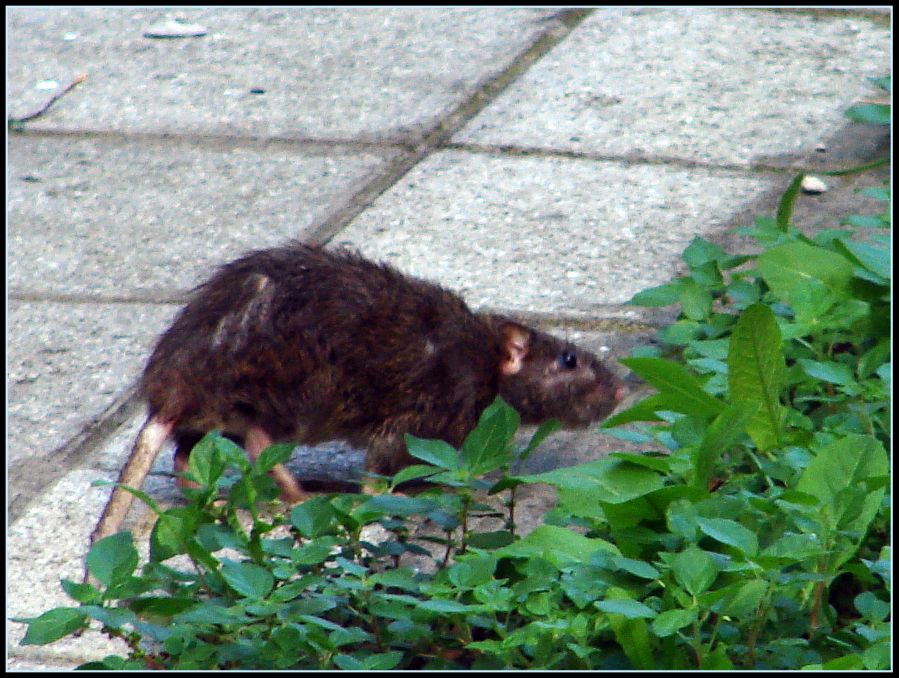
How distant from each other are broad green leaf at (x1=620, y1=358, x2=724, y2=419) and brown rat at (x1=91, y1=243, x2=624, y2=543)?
2.69 feet

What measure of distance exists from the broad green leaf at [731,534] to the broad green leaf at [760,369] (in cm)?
71

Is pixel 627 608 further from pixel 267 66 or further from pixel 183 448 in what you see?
pixel 267 66

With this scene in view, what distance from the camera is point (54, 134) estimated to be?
21.9ft

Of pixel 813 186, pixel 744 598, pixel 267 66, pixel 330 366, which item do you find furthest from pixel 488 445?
pixel 267 66

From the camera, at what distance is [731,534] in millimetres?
2854

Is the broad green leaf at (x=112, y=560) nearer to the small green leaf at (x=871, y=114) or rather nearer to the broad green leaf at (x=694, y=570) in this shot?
the broad green leaf at (x=694, y=570)

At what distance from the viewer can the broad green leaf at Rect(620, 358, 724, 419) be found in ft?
11.8

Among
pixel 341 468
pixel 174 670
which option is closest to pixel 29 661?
pixel 174 670

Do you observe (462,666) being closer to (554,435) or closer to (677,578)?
(677,578)

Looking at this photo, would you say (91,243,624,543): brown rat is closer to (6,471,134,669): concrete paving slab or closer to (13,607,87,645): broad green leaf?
(6,471,134,669): concrete paving slab

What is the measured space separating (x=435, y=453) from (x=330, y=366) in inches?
39.2

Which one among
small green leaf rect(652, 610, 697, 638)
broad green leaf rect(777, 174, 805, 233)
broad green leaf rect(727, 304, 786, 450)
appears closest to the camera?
small green leaf rect(652, 610, 697, 638)

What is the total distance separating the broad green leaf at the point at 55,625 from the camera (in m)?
2.80

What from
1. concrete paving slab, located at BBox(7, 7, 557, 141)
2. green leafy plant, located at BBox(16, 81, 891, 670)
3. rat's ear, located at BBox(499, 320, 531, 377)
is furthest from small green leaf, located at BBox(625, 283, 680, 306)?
concrete paving slab, located at BBox(7, 7, 557, 141)
